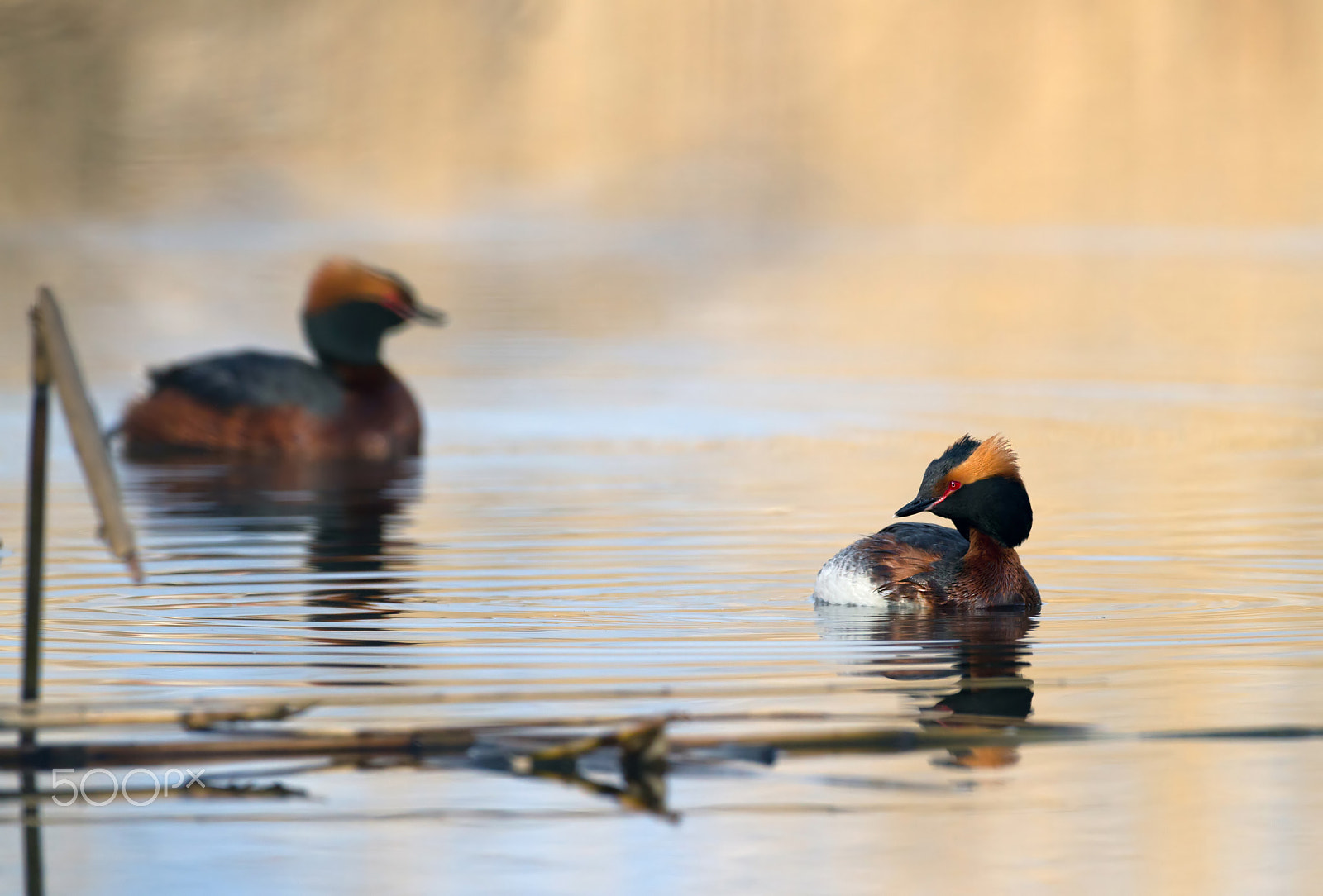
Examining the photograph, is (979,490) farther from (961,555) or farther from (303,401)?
(303,401)

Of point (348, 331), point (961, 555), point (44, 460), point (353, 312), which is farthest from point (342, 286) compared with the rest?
point (44, 460)

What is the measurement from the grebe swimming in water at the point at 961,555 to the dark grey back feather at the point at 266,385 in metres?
7.31

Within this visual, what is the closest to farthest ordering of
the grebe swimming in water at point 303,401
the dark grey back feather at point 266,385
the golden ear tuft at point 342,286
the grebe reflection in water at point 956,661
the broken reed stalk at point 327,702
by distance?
the broken reed stalk at point 327,702 → the grebe reflection in water at point 956,661 → the grebe swimming in water at point 303,401 → the dark grey back feather at point 266,385 → the golden ear tuft at point 342,286

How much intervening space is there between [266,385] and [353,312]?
2.99 feet

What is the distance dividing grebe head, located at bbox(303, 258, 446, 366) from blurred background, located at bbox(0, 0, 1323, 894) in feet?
2.94

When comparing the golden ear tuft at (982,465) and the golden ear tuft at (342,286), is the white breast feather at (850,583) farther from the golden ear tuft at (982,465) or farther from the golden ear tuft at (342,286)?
the golden ear tuft at (342,286)

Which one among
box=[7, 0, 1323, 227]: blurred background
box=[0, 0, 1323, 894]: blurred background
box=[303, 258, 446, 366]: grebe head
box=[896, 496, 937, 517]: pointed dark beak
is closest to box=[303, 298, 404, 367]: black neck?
box=[303, 258, 446, 366]: grebe head

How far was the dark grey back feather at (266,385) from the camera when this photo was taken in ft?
52.5

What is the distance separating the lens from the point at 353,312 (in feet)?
54.5

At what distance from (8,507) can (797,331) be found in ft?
47.0

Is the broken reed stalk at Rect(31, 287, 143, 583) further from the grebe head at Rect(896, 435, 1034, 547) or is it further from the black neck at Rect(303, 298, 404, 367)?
the black neck at Rect(303, 298, 404, 367)

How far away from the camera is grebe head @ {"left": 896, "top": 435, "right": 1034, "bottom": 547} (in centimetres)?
920

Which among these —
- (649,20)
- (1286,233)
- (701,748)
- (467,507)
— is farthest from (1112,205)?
(701,748)

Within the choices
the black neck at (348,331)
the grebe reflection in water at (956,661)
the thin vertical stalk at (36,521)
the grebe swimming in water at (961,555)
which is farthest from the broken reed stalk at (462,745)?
the black neck at (348,331)
